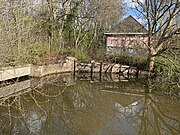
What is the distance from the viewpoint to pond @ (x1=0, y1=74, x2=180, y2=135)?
18.4ft

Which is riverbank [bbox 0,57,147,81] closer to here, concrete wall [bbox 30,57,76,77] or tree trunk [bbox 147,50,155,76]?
concrete wall [bbox 30,57,76,77]

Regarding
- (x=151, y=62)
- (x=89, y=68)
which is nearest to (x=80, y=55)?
(x=89, y=68)

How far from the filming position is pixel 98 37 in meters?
20.6

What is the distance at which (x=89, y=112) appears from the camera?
698 centimetres

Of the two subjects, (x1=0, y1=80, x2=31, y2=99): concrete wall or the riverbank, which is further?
the riverbank

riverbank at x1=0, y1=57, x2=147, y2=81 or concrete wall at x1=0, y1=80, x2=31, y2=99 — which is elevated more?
riverbank at x1=0, y1=57, x2=147, y2=81

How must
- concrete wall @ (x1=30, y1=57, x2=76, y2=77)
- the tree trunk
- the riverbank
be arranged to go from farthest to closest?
the riverbank, the tree trunk, concrete wall @ (x1=30, y1=57, x2=76, y2=77)

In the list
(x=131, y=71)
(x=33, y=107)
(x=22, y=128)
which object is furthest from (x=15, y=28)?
(x=131, y=71)

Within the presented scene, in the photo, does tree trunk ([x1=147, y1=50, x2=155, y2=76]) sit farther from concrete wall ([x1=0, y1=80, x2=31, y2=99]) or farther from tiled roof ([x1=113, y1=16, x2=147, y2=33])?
concrete wall ([x1=0, y1=80, x2=31, y2=99])

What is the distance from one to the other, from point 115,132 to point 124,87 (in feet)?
17.7

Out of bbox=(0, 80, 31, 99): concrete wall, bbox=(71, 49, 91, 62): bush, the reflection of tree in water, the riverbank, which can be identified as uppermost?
bbox=(71, 49, 91, 62): bush

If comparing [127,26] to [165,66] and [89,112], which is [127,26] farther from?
[89,112]

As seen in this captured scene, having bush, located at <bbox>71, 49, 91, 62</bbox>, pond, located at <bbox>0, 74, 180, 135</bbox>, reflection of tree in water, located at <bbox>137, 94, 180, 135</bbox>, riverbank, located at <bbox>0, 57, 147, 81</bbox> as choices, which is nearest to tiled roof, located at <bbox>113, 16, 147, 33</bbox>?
bush, located at <bbox>71, 49, 91, 62</bbox>

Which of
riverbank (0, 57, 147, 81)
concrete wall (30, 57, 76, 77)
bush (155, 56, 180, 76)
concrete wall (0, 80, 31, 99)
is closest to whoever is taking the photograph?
concrete wall (0, 80, 31, 99)
